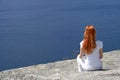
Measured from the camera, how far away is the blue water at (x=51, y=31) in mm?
26234

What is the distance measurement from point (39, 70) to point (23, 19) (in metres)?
37.2

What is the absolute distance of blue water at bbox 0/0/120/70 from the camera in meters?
26.2

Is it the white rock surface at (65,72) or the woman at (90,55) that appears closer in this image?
the white rock surface at (65,72)

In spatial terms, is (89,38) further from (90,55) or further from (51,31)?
(51,31)

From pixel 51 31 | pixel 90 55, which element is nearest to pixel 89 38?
pixel 90 55

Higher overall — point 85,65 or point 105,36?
point 85,65

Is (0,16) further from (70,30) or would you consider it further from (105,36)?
(105,36)

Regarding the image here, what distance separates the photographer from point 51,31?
1375 inches

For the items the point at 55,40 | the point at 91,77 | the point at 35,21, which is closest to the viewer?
the point at 91,77

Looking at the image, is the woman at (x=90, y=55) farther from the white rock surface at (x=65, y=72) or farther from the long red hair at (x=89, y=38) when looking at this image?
the white rock surface at (x=65, y=72)

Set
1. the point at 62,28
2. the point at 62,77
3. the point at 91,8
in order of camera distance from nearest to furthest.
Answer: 1. the point at 62,77
2. the point at 62,28
3. the point at 91,8

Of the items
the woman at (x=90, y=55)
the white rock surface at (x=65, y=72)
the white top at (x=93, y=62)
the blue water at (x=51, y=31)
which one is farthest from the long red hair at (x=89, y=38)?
the blue water at (x=51, y=31)

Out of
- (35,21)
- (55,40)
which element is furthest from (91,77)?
(35,21)

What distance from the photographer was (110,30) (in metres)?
33.3
